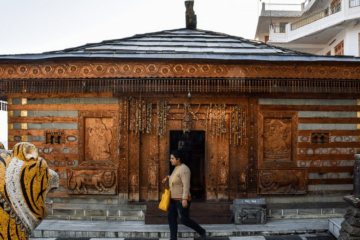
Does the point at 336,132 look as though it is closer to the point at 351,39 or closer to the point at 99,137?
the point at 99,137

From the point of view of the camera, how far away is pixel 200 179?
24.1 feet

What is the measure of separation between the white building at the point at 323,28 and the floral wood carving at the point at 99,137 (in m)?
14.8

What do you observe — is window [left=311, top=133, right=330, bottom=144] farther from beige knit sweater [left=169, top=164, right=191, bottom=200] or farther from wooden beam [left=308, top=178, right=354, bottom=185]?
beige knit sweater [left=169, top=164, right=191, bottom=200]

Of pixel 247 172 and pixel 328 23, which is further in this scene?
pixel 328 23

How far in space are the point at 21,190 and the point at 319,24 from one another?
62.7ft

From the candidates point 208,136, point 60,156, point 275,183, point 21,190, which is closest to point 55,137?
point 60,156

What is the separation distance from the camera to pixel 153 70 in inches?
216

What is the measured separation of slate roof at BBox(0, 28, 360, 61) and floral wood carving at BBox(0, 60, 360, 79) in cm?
17

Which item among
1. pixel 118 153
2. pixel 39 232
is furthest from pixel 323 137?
pixel 39 232

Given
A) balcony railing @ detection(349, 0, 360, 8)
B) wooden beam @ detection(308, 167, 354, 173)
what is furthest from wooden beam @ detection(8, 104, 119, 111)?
balcony railing @ detection(349, 0, 360, 8)

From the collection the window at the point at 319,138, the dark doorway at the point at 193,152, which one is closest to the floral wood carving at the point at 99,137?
the dark doorway at the point at 193,152

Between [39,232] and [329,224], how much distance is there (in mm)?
6334

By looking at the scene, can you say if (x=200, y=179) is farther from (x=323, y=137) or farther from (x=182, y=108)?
(x=323, y=137)

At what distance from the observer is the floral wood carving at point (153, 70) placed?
547 cm
